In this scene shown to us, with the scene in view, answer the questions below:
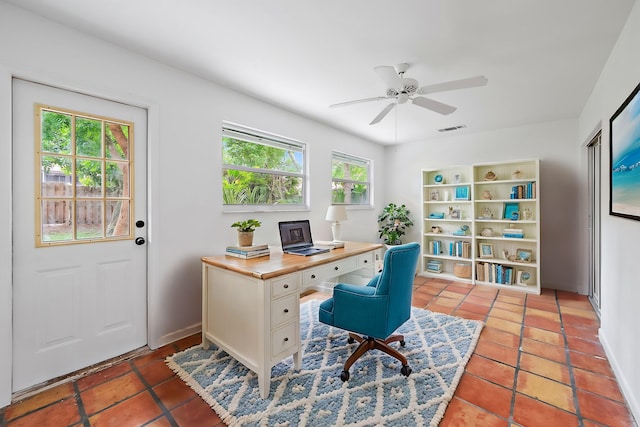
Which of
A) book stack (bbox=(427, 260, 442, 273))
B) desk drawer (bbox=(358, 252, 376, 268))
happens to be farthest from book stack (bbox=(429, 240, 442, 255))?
desk drawer (bbox=(358, 252, 376, 268))

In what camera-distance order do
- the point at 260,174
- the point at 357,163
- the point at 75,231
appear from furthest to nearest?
the point at 357,163 < the point at 260,174 < the point at 75,231

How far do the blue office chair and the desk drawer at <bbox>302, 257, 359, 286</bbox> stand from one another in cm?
21

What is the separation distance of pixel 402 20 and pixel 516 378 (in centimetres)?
249

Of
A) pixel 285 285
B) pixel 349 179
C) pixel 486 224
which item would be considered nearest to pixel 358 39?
pixel 285 285

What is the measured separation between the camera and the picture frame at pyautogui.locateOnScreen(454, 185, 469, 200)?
4.40 metres

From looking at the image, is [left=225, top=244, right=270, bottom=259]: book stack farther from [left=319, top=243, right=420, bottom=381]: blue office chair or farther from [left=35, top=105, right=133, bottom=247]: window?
[left=35, top=105, right=133, bottom=247]: window

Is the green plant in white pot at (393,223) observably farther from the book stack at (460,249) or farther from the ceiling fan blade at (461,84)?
the ceiling fan blade at (461,84)

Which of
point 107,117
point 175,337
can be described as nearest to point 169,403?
point 175,337

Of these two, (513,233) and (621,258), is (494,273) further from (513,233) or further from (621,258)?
(621,258)

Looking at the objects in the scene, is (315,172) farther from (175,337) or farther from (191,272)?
(175,337)

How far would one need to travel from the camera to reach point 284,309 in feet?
6.14

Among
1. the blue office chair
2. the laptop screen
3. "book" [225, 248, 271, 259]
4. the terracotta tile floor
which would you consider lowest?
the terracotta tile floor

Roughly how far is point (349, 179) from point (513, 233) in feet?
8.20

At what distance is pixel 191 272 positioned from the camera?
2539 mm
